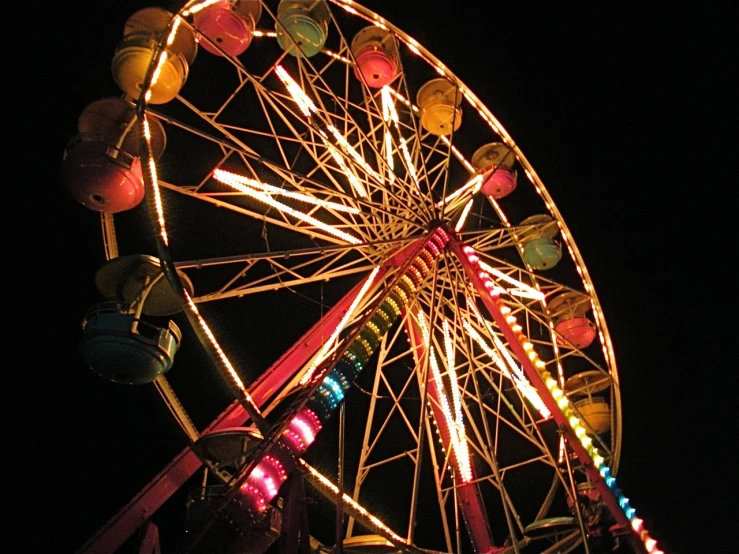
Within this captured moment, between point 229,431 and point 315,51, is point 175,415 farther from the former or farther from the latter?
point 315,51

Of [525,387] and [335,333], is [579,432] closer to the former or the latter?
[525,387]

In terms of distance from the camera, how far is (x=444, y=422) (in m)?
8.07

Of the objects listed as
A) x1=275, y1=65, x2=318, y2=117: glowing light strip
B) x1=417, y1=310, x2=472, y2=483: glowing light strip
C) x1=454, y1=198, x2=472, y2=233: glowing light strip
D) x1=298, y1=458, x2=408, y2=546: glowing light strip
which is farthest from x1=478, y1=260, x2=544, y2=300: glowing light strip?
x1=298, y1=458, x2=408, y2=546: glowing light strip

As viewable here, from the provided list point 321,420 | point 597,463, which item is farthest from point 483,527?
point 321,420

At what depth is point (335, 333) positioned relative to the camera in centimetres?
616

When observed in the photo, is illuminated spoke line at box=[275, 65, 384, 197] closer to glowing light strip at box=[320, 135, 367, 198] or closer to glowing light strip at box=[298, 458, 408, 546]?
glowing light strip at box=[320, 135, 367, 198]

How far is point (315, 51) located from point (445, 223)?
114 inches

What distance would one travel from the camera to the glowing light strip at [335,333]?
234 inches

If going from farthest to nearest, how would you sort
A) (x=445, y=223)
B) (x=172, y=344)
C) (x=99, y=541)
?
(x=445, y=223)
(x=172, y=344)
(x=99, y=541)

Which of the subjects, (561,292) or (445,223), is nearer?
(445,223)

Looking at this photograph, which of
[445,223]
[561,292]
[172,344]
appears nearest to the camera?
[172,344]

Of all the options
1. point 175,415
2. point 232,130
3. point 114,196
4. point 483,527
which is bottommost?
point 483,527

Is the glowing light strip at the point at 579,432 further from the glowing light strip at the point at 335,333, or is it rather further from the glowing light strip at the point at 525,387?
the glowing light strip at the point at 335,333

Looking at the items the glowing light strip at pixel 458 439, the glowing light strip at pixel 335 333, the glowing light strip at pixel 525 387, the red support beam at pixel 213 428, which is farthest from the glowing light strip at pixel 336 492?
the glowing light strip at pixel 525 387
